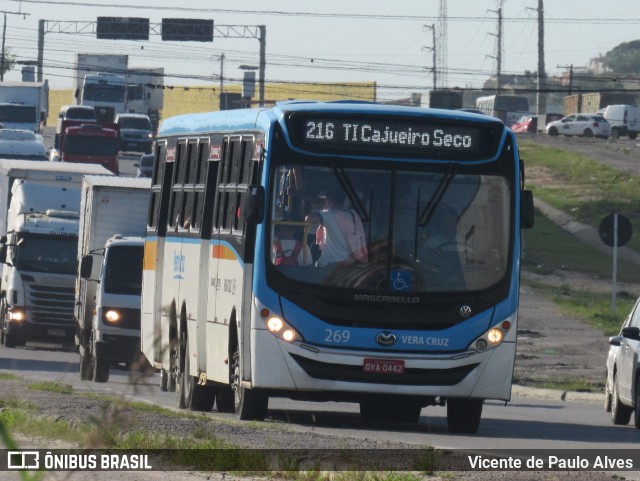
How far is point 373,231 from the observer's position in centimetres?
1488

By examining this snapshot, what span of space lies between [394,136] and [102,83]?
242 ft

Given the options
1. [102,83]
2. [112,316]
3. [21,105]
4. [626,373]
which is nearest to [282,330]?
[626,373]

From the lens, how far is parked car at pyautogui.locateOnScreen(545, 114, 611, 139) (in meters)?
91.9

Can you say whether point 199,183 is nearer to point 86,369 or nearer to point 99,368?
point 99,368

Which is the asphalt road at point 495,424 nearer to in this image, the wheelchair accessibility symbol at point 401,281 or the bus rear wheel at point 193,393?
the bus rear wheel at point 193,393

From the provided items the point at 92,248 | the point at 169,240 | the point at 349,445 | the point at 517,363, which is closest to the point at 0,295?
the point at 92,248

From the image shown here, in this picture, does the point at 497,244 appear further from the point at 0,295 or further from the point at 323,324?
the point at 0,295

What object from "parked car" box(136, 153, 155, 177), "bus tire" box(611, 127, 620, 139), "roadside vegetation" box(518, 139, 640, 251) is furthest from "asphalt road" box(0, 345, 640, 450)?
"bus tire" box(611, 127, 620, 139)

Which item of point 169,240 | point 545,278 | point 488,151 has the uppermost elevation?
point 488,151

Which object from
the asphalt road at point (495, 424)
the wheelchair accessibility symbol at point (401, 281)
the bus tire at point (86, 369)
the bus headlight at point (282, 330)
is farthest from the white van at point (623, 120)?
the bus headlight at point (282, 330)

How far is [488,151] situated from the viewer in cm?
1530

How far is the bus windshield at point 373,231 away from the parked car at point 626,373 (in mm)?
3183

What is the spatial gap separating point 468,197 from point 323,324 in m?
1.84

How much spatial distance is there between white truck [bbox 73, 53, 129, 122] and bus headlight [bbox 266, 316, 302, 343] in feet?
240
